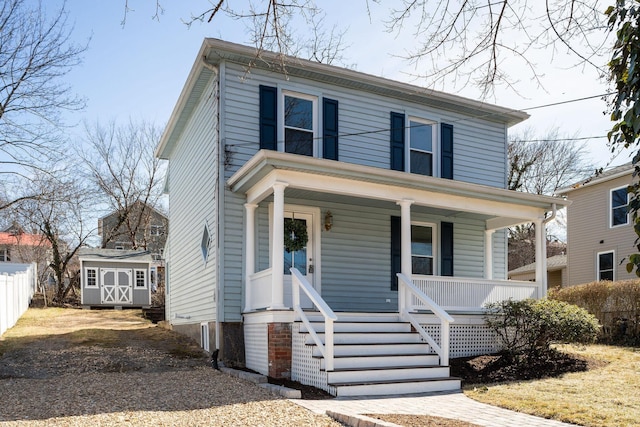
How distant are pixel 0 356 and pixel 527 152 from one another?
2747 centimetres

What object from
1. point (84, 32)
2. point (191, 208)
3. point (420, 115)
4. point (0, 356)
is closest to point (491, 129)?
point (420, 115)

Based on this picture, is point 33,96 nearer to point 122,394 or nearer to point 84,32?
point 84,32

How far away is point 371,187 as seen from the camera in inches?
397

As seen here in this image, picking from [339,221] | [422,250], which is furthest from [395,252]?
[339,221]

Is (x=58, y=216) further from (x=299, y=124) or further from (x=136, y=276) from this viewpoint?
(x=299, y=124)

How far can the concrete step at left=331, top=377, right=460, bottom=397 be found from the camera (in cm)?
766

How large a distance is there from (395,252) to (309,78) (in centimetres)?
406

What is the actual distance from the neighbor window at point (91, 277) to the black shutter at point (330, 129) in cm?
1667

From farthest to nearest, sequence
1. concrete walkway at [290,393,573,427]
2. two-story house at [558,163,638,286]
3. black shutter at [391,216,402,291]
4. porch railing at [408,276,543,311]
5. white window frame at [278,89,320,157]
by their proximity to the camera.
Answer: two-story house at [558,163,638,286] < black shutter at [391,216,402,291] < white window frame at [278,89,320,157] < porch railing at [408,276,543,311] < concrete walkway at [290,393,573,427]

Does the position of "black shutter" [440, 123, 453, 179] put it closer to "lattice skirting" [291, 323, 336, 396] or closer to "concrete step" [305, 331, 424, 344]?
"concrete step" [305, 331, 424, 344]

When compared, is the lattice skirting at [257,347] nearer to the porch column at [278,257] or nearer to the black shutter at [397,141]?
the porch column at [278,257]

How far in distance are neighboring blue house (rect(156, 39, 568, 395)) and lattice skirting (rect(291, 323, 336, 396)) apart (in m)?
0.03

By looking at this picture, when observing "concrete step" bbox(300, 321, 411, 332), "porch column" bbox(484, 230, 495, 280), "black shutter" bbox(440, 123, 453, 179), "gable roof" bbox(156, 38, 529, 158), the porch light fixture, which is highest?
"gable roof" bbox(156, 38, 529, 158)

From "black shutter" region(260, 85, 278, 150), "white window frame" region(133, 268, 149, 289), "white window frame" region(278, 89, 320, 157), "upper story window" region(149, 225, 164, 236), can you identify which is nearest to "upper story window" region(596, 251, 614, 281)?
"white window frame" region(278, 89, 320, 157)
